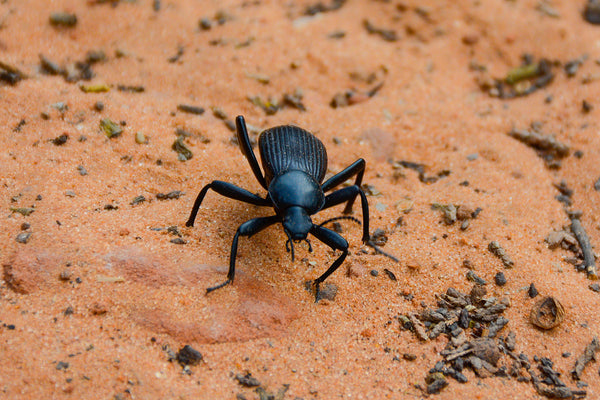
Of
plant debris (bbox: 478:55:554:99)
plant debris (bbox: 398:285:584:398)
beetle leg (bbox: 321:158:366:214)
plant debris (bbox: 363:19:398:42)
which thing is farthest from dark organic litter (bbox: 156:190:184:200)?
plant debris (bbox: 478:55:554:99)

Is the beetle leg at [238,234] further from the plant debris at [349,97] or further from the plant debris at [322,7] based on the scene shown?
the plant debris at [322,7]

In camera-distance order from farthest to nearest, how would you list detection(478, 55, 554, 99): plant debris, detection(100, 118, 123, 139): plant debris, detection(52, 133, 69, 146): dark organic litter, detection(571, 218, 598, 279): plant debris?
1. detection(478, 55, 554, 99): plant debris
2. detection(100, 118, 123, 139): plant debris
3. detection(52, 133, 69, 146): dark organic litter
4. detection(571, 218, 598, 279): plant debris

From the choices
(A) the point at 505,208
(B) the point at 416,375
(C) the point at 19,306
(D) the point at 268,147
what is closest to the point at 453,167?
(A) the point at 505,208

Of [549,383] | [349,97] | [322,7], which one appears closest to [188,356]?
[549,383]

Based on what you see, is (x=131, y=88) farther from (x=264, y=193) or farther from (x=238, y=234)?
(x=238, y=234)

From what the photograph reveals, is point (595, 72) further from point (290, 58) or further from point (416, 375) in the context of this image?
point (416, 375)

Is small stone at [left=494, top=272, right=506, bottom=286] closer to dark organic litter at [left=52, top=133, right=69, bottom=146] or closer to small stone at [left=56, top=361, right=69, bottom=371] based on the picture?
small stone at [left=56, top=361, right=69, bottom=371]

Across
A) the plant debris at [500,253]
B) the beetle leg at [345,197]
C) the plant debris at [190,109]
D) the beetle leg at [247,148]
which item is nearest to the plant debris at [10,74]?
the plant debris at [190,109]
